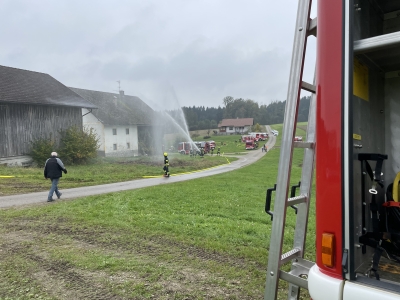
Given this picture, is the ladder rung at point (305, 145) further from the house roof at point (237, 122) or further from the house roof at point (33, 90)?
the house roof at point (237, 122)

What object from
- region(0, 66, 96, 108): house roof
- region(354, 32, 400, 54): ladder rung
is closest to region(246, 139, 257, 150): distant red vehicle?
region(0, 66, 96, 108): house roof

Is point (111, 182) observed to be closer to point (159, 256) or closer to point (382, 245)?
point (159, 256)

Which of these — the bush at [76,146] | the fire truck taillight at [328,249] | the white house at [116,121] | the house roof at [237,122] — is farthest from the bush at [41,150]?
the house roof at [237,122]

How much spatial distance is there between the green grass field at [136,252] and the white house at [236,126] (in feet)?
285

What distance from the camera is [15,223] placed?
7.48 metres

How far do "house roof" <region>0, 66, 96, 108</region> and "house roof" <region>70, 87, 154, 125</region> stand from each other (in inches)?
291

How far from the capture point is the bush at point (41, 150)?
2539cm

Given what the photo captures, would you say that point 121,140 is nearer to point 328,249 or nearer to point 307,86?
point 307,86

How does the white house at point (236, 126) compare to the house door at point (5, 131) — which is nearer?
the house door at point (5, 131)

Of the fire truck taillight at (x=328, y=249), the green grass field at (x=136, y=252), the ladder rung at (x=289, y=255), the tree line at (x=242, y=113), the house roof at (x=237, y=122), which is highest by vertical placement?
the tree line at (x=242, y=113)

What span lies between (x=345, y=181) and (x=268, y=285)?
0.93 meters

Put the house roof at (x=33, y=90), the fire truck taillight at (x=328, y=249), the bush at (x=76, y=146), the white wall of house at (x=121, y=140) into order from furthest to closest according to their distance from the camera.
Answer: the white wall of house at (x=121, y=140), the bush at (x=76, y=146), the house roof at (x=33, y=90), the fire truck taillight at (x=328, y=249)

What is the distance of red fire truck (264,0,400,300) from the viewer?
180cm

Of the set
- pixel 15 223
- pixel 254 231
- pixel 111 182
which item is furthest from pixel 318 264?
pixel 111 182
